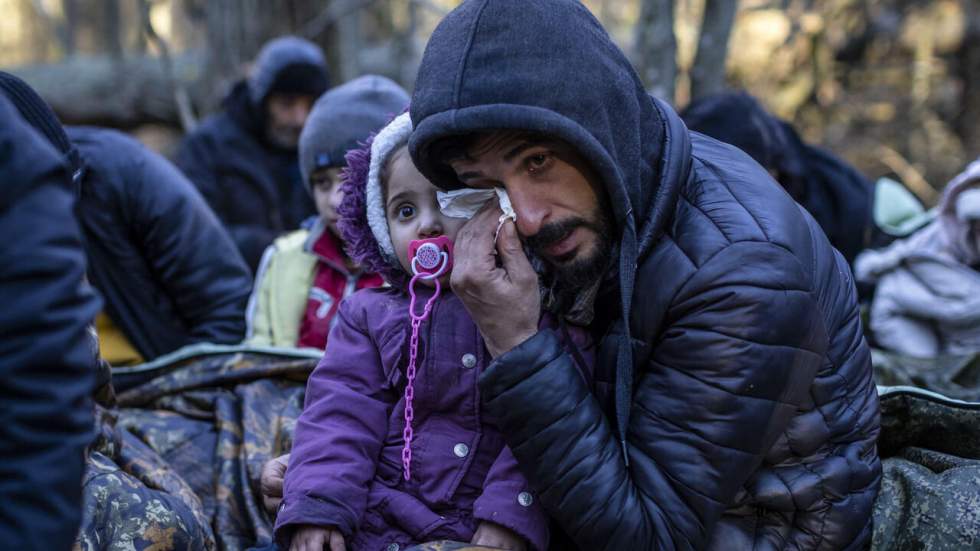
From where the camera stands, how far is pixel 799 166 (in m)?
4.28

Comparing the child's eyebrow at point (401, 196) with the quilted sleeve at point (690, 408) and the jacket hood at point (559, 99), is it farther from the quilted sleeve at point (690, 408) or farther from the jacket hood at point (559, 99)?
the quilted sleeve at point (690, 408)

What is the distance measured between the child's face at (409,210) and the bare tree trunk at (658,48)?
2436 millimetres

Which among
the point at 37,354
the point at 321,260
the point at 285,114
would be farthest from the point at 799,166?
the point at 37,354

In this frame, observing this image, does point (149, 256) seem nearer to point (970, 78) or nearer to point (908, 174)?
point (908, 174)

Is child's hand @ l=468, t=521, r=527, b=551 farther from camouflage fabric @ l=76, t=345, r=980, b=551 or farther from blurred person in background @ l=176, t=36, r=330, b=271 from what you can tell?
blurred person in background @ l=176, t=36, r=330, b=271

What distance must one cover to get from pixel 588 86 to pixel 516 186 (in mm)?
242

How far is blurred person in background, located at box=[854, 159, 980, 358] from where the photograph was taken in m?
3.85

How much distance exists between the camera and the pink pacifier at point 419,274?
6.95 ft

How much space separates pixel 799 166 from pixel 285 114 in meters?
2.85

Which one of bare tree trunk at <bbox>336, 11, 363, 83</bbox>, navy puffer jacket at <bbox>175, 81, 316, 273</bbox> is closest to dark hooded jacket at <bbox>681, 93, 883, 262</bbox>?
navy puffer jacket at <bbox>175, 81, 316, 273</bbox>

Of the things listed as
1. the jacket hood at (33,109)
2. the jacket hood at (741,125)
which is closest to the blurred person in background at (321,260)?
the jacket hood at (33,109)

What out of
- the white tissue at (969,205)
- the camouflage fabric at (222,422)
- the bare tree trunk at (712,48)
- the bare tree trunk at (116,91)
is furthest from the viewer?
the bare tree trunk at (116,91)

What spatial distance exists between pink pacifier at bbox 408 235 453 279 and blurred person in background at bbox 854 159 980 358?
8.13ft

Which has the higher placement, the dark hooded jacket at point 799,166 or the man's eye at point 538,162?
the man's eye at point 538,162
